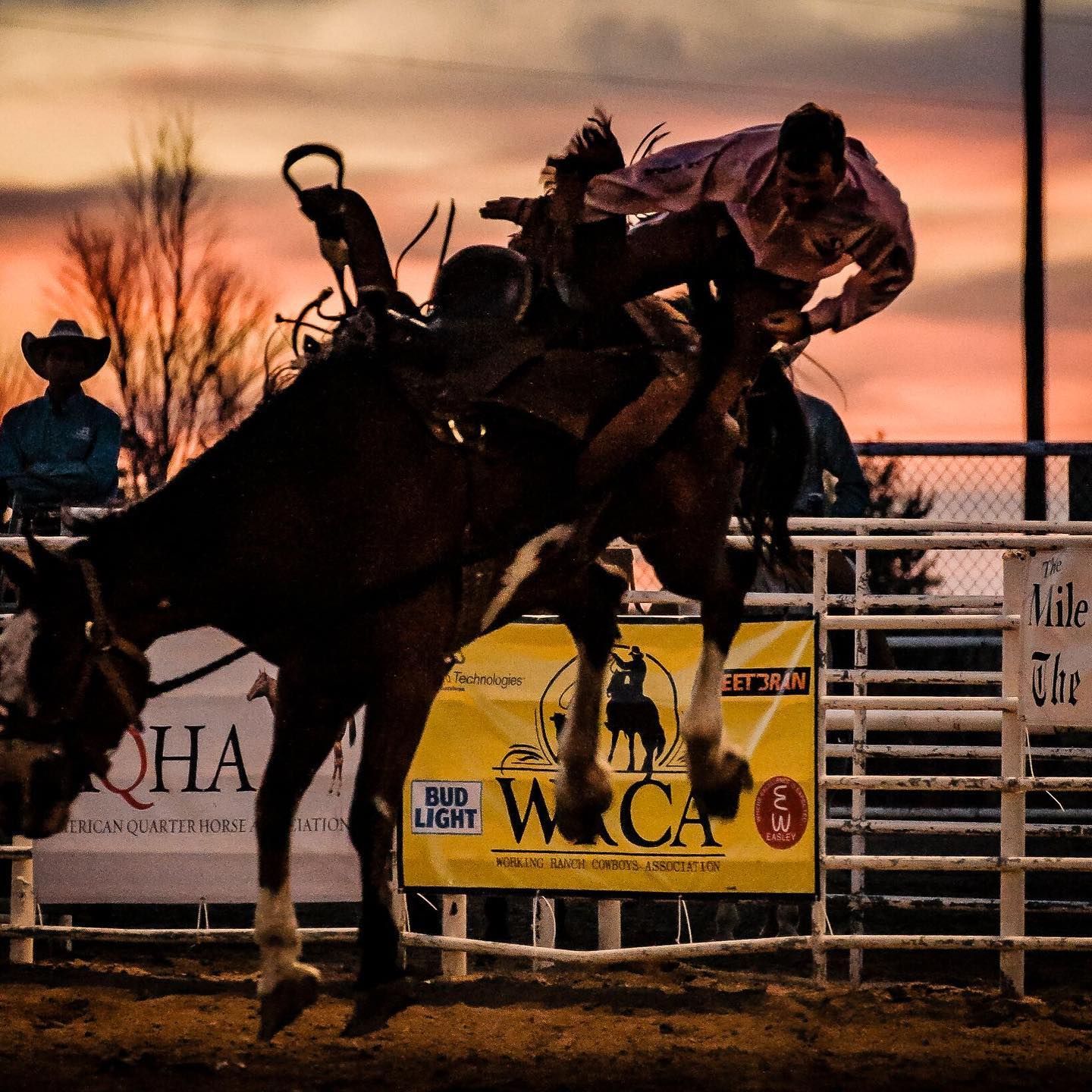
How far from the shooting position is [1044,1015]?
20.1ft

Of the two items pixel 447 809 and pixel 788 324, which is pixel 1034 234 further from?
pixel 788 324

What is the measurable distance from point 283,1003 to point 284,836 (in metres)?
0.45

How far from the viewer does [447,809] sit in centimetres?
689

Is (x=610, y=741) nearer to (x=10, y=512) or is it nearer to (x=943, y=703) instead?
(x=943, y=703)

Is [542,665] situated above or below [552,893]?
above

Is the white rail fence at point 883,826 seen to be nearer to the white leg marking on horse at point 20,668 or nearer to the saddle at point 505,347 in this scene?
the saddle at point 505,347

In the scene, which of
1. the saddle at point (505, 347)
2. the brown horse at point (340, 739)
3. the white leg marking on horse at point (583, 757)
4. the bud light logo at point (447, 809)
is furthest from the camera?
the brown horse at point (340, 739)

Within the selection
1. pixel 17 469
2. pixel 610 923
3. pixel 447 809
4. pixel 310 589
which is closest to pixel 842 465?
pixel 610 923

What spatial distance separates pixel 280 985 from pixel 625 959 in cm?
232

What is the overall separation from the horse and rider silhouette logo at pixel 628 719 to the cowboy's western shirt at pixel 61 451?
8.23 feet

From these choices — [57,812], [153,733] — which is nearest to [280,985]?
[57,812]

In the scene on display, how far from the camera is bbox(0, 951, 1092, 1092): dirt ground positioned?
501 centimetres

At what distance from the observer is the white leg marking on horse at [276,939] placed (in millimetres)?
4543

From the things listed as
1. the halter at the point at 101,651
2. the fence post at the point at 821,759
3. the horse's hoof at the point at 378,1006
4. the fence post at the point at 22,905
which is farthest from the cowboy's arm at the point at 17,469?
the horse's hoof at the point at 378,1006
